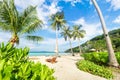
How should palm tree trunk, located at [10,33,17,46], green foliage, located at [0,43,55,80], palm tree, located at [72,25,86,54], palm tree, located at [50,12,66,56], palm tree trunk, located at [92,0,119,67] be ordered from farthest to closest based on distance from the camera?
palm tree, located at [72,25,86,54], palm tree, located at [50,12,66,56], palm tree trunk, located at [92,0,119,67], palm tree trunk, located at [10,33,17,46], green foliage, located at [0,43,55,80]

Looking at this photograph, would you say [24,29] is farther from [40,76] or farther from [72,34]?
[72,34]

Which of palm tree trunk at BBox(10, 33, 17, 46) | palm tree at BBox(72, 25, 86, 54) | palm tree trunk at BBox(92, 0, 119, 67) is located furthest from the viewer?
palm tree at BBox(72, 25, 86, 54)

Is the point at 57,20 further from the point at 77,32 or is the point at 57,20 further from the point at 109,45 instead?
the point at 109,45

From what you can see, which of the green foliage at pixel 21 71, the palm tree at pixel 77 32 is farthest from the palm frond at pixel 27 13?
the palm tree at pixel 77 32

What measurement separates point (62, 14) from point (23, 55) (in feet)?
151

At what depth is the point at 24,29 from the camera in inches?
728

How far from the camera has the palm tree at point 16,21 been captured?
1683 centimetres

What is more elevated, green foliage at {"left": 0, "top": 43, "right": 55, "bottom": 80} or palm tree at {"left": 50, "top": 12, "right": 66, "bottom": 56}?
palm tree at {"left": 50, "top": 12, "right": 66, "bottom": 56}

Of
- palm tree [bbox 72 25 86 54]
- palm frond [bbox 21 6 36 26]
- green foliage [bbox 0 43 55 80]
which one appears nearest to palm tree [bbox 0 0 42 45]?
palm frond [bbox 21 6 36 26]

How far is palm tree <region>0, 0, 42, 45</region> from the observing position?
16.8m

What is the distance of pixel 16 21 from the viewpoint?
17.5m

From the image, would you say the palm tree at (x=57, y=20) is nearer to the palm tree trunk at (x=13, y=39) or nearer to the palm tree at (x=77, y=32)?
the palm tree at (x=77, y=32)

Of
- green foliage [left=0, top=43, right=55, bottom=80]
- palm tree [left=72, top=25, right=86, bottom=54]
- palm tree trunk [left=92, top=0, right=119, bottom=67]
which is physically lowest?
green foliage [left=0, top=43, right=55, bottom=80]

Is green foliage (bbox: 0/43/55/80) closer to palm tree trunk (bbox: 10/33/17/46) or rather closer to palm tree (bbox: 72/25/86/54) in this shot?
palm tree trunk (bbox: 10/33/17/46)
